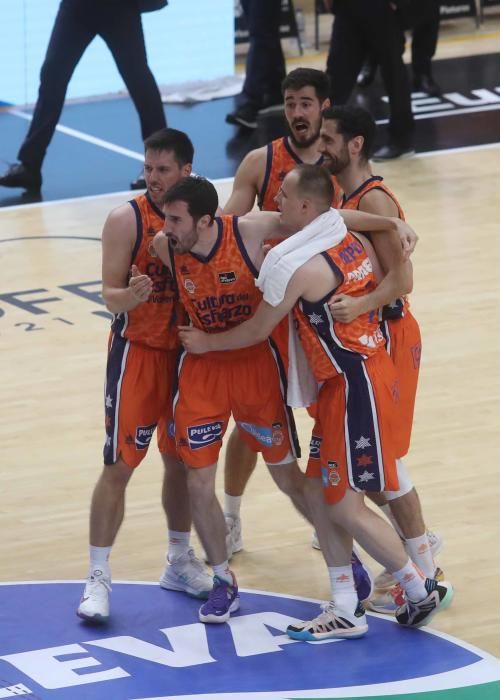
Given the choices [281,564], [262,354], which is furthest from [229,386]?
[281,564]

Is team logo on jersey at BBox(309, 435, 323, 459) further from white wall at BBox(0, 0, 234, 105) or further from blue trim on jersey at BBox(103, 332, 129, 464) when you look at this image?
white wall at BBox(0, 0, 234, 105)

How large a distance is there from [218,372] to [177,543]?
0.71m

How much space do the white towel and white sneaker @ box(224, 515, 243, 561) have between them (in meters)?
0.87

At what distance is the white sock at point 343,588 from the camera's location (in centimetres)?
461

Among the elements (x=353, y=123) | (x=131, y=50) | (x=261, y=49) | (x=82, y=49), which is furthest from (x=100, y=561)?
(x=261, y=49)

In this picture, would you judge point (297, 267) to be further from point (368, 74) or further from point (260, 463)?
point (368, 74)

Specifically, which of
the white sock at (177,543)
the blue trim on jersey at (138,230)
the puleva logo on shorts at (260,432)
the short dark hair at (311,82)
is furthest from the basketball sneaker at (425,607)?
the short dark hair at (311,82)

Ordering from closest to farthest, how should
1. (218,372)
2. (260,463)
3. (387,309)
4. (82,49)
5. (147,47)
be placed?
(218,372) < (387,309) < (260,463) < (82,49) < (147,47)

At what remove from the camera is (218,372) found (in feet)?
15.4

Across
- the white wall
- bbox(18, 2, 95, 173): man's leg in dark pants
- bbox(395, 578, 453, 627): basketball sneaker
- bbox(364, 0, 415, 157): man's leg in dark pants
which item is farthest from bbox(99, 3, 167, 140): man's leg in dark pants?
bbox(395, 578, 453, 627): basketball sneaker

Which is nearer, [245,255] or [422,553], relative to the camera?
[245,255]

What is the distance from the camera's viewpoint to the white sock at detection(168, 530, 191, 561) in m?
5.02

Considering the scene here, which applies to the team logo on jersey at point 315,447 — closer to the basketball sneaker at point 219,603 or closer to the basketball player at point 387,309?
the basketball player at point 387,309

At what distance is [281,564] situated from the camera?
17.1ft
